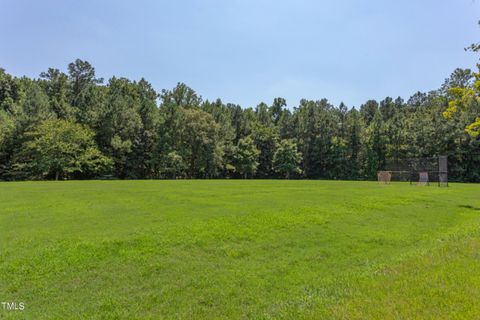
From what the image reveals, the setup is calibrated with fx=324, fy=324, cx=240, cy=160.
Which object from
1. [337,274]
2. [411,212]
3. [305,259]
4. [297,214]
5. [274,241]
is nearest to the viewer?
[337,274]

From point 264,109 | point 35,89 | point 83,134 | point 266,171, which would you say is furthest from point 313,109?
point 35,89

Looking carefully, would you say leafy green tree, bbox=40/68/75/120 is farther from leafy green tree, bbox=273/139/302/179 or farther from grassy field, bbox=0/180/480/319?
grassy field, bbox=0/180/480/319

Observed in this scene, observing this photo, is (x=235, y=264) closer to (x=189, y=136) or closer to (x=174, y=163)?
(x=174, y=163)

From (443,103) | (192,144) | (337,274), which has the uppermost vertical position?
(443,103)

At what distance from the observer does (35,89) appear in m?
42.8

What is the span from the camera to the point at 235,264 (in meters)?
6.55

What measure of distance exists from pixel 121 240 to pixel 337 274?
4.76 m

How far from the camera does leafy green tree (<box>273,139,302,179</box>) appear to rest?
53375mm

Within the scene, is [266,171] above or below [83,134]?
below

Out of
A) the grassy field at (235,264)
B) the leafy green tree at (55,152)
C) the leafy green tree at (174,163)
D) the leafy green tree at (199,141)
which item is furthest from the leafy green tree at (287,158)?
the grassy field at (235,264)

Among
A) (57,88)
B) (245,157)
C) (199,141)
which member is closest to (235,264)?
(199,141)

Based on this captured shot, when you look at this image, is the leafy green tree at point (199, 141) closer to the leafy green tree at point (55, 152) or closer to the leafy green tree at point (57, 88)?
the leafy green tree at point (55, 152)

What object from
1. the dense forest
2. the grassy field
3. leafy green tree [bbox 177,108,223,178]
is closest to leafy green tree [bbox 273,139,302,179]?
the dense forest

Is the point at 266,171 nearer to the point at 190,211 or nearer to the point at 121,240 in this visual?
the point at 190,211
